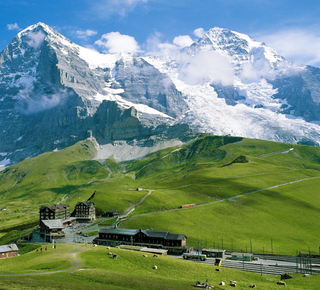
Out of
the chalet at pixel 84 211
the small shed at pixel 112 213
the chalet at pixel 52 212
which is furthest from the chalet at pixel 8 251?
the small shed at pixel 112 213

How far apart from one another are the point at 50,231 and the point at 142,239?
38.2 meters

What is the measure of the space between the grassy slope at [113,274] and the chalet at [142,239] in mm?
30309

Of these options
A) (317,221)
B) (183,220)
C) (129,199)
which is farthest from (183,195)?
(317,221)

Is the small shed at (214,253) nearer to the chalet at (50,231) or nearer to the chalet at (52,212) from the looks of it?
the chalet at (50,231)

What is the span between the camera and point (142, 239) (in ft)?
397

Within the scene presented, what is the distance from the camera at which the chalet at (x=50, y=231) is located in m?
126

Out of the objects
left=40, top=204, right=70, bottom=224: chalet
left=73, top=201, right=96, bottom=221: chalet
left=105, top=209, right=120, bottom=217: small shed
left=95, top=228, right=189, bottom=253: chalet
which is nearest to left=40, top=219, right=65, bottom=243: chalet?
left=95, top=228, right=189, bottom=253: chalet

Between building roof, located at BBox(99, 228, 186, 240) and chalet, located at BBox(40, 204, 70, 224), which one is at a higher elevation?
chalet, located at BBox(40, 204, 70, 224)

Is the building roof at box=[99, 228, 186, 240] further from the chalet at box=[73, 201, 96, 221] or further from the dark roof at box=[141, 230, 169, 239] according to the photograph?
the chalet at box=[73, 201, 96, 221]

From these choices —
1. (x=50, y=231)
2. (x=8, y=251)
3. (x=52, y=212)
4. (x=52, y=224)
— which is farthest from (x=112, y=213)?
(x=8, y=251)

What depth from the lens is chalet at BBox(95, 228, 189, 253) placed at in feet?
385

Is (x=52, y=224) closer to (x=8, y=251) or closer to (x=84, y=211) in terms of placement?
(x=8, y=251)

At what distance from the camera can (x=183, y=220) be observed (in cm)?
15325

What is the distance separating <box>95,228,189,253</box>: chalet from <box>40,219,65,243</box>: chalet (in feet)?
59.6
